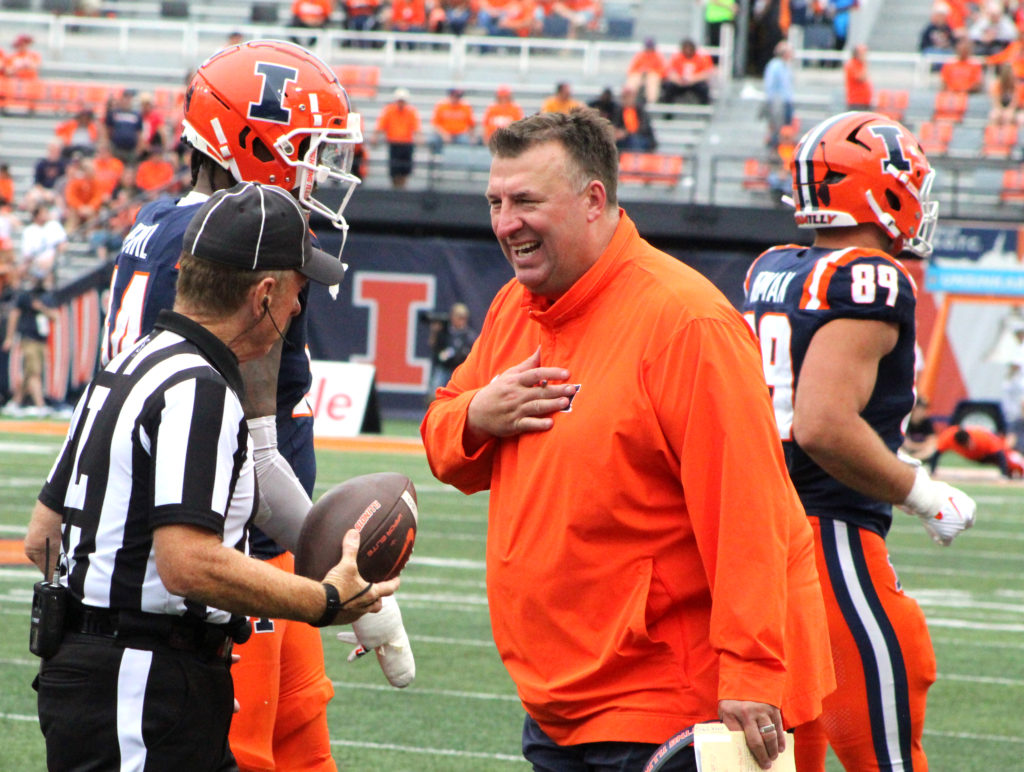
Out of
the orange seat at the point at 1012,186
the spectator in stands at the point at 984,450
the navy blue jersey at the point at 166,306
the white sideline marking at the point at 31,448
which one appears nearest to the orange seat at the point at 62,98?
the white sideline marking at the point at 31,448

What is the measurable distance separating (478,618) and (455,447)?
512 cm

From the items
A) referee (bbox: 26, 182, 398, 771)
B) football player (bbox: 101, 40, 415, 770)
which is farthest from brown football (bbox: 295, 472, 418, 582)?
football player (bbox: 101, 40, 415, 770)

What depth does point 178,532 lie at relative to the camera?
8.80 ft

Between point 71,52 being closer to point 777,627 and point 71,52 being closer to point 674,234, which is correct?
point 674,234

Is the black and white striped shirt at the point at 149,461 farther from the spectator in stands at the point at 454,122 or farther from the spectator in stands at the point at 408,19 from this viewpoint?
the spectator in stands at the point at 408,19

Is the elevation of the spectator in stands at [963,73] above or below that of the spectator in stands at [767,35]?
below

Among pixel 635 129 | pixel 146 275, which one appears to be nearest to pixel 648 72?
pixel 635 129

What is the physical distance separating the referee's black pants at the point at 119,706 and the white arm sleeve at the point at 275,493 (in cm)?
60

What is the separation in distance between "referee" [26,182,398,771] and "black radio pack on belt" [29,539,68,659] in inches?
0.7

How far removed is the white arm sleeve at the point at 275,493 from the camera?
11.2ft

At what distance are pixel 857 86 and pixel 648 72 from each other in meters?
3.28

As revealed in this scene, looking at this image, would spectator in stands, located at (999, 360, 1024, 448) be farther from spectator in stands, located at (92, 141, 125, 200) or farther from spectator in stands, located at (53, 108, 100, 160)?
spectator in stands, located at (53, 108, 100, 160)

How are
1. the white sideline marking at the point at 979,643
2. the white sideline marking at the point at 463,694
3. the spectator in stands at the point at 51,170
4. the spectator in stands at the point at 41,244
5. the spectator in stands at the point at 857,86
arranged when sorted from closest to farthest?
the white sideline marking at the point at 463,694
the white sideline marking at the point at 979,643
the spectator in stands at the point at 41,244
the spectator in stands at the point at 857,86
the spectator in stands at the point at 51,170

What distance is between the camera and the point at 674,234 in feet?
63.8
